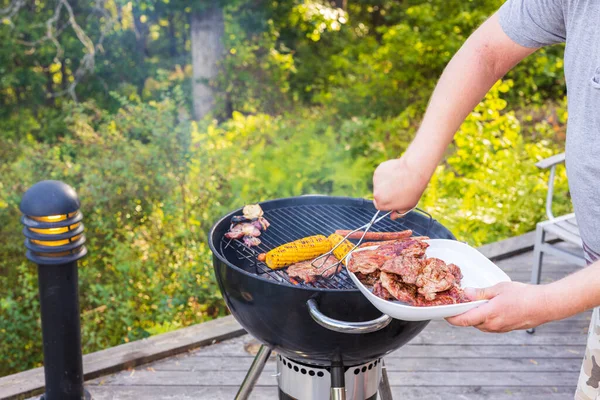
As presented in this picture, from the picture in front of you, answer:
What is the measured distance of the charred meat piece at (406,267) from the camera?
1489 millimetres

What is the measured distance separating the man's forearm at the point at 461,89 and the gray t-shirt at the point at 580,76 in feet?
0.19

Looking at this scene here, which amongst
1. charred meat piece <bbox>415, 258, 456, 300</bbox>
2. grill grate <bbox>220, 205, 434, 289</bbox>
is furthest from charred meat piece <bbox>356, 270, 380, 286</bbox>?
grill grate <bbox>220, 205, 434, 289</bbox>

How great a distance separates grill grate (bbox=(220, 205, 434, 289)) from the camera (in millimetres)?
1874

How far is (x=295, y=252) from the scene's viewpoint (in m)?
1.87

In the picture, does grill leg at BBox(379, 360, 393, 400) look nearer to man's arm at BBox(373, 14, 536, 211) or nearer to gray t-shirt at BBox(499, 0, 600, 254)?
man's arm at BBox(373, 14, 536, 211)

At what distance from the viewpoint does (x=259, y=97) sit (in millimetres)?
7734

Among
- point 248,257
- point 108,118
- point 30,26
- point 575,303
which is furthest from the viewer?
point 30,26

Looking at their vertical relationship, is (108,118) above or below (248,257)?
below

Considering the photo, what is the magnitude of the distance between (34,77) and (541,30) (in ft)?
24.0

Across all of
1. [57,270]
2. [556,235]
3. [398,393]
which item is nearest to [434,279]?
[398,393]

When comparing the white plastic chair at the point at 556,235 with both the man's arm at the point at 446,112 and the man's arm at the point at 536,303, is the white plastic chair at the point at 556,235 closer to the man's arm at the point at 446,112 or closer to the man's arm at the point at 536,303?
the man's arm at the point at 446,112

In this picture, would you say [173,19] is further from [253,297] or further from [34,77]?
[253,297]

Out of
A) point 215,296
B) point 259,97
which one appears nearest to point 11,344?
point 215,296

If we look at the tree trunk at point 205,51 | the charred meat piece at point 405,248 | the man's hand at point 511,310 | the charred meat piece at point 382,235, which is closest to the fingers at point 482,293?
the man's hand at point 511,310
